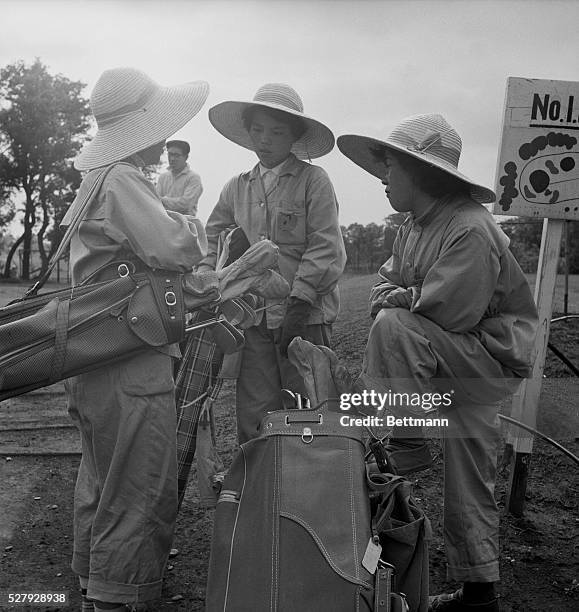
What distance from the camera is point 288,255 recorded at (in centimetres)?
309

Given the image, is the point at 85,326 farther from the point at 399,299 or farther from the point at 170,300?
the point at 399,299

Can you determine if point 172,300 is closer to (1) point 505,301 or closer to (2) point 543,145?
(1) point 505,301

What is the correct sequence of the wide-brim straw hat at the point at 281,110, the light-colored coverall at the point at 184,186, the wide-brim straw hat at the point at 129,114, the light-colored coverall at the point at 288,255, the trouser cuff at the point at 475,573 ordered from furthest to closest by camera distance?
the light-colored coverall at the point at 184,186 < the light-colored coverall at the point at 288,255 < the wide-brim straw hat at the point at 281,110 < the trouser cuff at the point at 475,573 < the wide-brim straw hat at the point at 129,114

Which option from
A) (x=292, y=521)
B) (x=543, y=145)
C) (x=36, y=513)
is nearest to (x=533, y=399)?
(x=543, y=145)

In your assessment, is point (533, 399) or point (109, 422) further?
point (533, 399)

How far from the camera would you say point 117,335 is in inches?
81.9

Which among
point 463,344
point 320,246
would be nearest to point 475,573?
point 463,344

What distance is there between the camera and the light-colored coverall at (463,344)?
2184 millimetres

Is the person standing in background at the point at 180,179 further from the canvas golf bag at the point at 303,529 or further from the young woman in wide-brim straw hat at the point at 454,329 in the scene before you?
the canvas golf bag at the point at 303,529

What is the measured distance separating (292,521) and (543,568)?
1.54 meters

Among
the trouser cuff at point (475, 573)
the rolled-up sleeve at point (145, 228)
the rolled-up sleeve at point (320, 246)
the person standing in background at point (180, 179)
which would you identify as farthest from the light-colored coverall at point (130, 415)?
the person standing in background at point (180, 179)

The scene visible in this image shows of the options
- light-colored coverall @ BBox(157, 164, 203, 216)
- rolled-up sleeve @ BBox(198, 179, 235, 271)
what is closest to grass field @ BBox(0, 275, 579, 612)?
rolled-up sleeve @ BBox(198, 179, 235, 271)

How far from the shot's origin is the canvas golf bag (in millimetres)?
1764

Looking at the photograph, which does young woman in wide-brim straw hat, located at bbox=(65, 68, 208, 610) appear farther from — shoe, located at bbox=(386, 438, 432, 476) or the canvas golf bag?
shoe, located at bbox=(386, 438, 432, 476)
